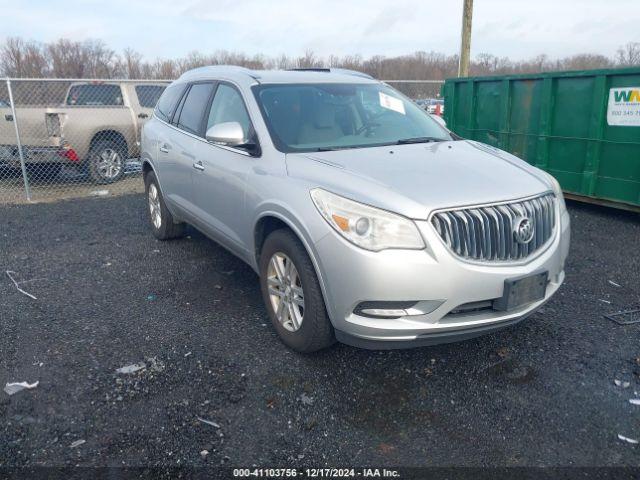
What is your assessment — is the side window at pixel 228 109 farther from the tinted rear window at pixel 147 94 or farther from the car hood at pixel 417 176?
the tinted rear window at pixel 147 94

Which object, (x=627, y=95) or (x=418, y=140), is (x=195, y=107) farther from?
(x=627, y=95)

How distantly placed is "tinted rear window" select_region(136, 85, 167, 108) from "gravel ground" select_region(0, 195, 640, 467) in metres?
6.78

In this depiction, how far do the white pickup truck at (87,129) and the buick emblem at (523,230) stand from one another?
8707 mm

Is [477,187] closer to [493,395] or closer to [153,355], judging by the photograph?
[493,395]

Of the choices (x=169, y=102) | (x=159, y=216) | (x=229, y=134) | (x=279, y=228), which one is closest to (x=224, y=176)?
(x=229, y=134)

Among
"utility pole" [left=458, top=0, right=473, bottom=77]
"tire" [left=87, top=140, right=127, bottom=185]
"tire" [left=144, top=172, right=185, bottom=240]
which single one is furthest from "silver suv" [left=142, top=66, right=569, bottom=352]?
"utility pole" [left=458, top=0, right=473, bottom=77]

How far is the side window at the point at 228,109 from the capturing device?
4121 millimetres

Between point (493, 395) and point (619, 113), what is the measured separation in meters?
5.27

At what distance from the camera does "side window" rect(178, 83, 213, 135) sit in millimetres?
4859

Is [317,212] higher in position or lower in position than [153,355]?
higher

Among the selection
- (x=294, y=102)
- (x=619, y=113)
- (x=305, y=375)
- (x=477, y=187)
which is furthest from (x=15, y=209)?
(x=619, y=113)

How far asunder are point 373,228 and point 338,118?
153 centimetres

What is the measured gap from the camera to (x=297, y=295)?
343cm

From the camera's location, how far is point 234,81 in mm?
4422
